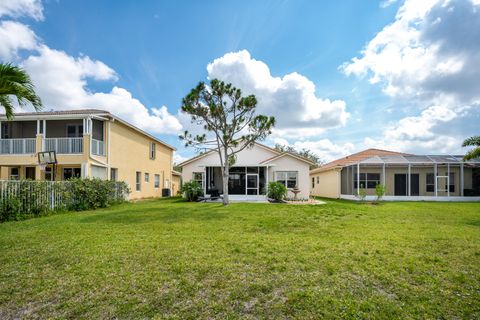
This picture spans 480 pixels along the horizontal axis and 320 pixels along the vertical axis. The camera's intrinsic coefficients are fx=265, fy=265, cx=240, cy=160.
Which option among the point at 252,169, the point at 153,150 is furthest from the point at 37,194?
the point at 153,150

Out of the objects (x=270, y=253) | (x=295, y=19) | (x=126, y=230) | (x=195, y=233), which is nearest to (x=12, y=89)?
(x=126, y=230)

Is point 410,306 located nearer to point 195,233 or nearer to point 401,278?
point 401,278

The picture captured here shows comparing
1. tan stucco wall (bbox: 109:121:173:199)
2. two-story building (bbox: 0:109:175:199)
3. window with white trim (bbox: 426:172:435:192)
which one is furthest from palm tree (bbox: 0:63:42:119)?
window with white trim (bbox: 426:172:435:192)

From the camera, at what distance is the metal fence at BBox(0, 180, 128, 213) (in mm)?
10594

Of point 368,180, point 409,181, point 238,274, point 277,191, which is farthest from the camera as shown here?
point 368,180

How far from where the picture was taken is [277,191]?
1930 cm

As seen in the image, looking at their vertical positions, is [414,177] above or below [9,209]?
above

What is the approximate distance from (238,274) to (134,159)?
20.0 metres

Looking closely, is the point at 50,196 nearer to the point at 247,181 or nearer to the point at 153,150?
the point at 247,181

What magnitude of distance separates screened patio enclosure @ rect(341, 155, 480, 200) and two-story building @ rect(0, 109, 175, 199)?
1890 cm

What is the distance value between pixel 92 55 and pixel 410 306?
19.5 m

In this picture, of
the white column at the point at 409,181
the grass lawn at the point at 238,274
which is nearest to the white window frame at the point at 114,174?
the grass lawn at the point at 238,274

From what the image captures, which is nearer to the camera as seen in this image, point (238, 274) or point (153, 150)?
point (238, 274)

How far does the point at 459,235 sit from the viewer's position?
7586 mm
